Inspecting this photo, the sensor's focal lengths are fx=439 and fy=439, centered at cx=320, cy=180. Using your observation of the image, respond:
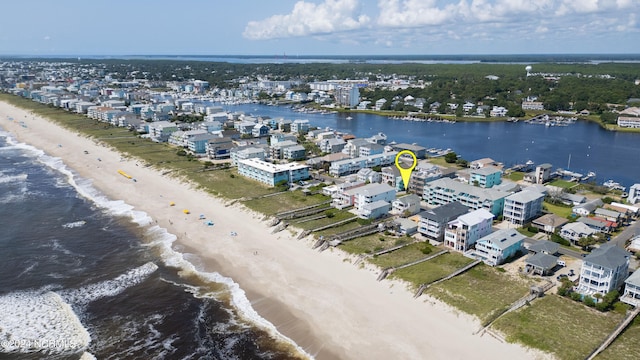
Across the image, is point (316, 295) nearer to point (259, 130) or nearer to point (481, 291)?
point (481, 291)

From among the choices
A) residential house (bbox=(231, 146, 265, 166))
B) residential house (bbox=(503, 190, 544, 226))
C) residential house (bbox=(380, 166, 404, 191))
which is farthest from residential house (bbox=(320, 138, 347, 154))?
residential house (bbox=(503, 190, 544, 226))

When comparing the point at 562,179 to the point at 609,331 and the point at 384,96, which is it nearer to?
the point at 609,331

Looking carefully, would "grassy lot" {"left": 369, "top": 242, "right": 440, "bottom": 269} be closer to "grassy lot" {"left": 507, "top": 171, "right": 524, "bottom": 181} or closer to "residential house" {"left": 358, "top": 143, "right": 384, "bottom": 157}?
"grassy lot" {"left": 507, "top": 171, "right": 524, "bottom": 181}

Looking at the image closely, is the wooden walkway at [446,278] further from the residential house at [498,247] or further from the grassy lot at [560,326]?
the grassy lot at [560,326]

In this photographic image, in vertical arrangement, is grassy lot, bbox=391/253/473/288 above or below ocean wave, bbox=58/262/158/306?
above

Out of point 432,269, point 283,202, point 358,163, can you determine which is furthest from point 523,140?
point 432,269
